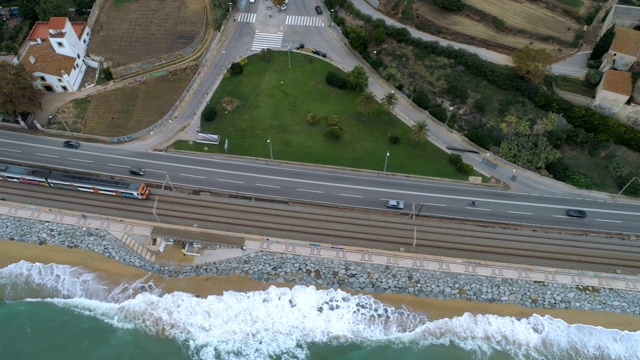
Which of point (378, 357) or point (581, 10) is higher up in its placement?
point (581, 10)

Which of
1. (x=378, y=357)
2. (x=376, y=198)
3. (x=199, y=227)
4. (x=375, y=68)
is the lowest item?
(x=378, y=357)

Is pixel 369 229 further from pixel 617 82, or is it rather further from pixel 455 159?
pixel 617 82

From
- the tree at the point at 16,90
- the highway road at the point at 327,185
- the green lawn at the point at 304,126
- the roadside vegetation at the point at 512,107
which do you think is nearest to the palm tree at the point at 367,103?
the green lawn at the point at 304,126

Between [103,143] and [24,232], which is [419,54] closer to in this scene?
[103,143]

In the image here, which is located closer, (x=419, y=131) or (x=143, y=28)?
(x=419, y=131)

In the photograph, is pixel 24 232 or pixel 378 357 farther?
pixel 24 232

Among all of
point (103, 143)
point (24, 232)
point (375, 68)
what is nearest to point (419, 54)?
point (375, 68)

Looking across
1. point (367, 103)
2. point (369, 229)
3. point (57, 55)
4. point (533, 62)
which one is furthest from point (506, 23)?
point (57, 55)
